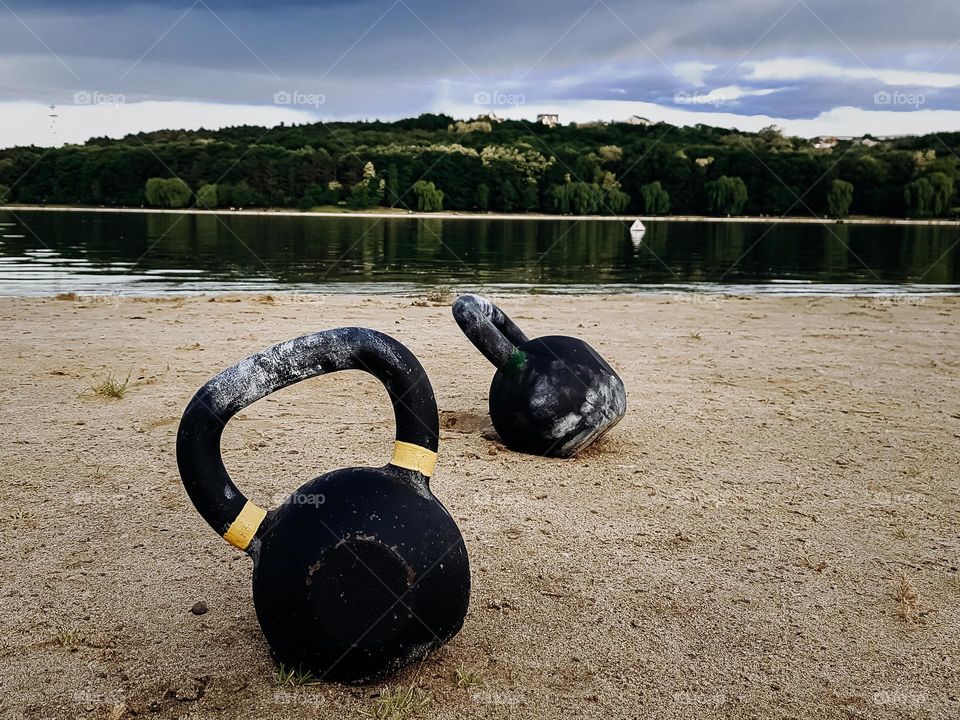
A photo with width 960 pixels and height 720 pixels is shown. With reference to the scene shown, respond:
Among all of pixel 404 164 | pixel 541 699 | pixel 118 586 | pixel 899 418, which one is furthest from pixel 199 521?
pixel 404 164

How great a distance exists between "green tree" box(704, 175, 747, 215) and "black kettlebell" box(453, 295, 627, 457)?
444 ft

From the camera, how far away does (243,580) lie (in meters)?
4.53

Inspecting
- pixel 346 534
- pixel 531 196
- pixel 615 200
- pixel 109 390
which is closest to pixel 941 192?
pixel 615 200

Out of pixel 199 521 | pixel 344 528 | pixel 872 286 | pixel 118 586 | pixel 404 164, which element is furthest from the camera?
pixel 404 164

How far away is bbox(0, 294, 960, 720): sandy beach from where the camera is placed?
3.55 m

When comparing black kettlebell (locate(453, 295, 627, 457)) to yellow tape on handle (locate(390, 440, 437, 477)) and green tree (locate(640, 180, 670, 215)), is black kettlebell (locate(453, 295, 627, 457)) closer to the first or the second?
yellow tape on handle (locate(390, 440, 437, 477))

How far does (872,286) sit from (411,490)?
27958 mm

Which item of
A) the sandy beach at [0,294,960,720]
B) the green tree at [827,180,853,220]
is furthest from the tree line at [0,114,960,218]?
the sandy beach at [0,294,960,720]

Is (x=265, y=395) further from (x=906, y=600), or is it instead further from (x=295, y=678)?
(x=906, y=600)

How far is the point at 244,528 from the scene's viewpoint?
11.9 feet

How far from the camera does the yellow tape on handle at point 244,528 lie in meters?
3.61

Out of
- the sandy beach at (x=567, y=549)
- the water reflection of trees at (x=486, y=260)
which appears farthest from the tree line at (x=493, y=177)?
the sandy beach at (x=567, y=549)

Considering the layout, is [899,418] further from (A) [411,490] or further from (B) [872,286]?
(B) [872,286]

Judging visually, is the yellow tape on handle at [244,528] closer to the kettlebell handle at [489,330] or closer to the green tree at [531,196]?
the kettlebell handle at [489,330]
